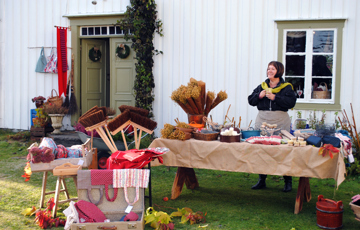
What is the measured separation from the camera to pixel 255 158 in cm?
443

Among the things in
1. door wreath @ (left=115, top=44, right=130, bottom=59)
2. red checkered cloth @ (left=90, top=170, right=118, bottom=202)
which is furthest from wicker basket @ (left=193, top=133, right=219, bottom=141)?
door wreath @ (left=115, top=44, right=130, bottom=59)

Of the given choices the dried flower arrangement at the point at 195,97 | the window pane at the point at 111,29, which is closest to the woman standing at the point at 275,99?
the dried flower arrangement at the point at 195,97

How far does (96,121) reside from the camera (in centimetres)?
457

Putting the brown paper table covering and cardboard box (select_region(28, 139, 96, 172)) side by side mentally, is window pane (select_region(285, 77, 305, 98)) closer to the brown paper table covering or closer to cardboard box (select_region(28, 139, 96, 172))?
the brown paper table covering

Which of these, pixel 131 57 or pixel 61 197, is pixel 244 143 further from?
pixel 131 57

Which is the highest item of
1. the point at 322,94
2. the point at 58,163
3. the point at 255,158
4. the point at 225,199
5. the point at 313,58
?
the point at 313,58

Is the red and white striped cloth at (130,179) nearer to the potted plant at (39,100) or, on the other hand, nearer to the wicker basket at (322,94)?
the wicker basket at (322,94)

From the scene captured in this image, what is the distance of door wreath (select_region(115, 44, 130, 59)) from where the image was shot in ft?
29.7

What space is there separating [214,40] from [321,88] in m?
2.47

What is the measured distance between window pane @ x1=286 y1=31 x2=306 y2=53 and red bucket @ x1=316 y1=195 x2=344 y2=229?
4365mm

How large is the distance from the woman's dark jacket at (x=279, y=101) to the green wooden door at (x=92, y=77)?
18.0ft

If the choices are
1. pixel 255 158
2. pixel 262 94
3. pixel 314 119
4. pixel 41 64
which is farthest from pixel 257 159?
pixel 41 64

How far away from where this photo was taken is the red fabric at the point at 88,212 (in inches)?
156

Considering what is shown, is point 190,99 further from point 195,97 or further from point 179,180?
point 179,180
